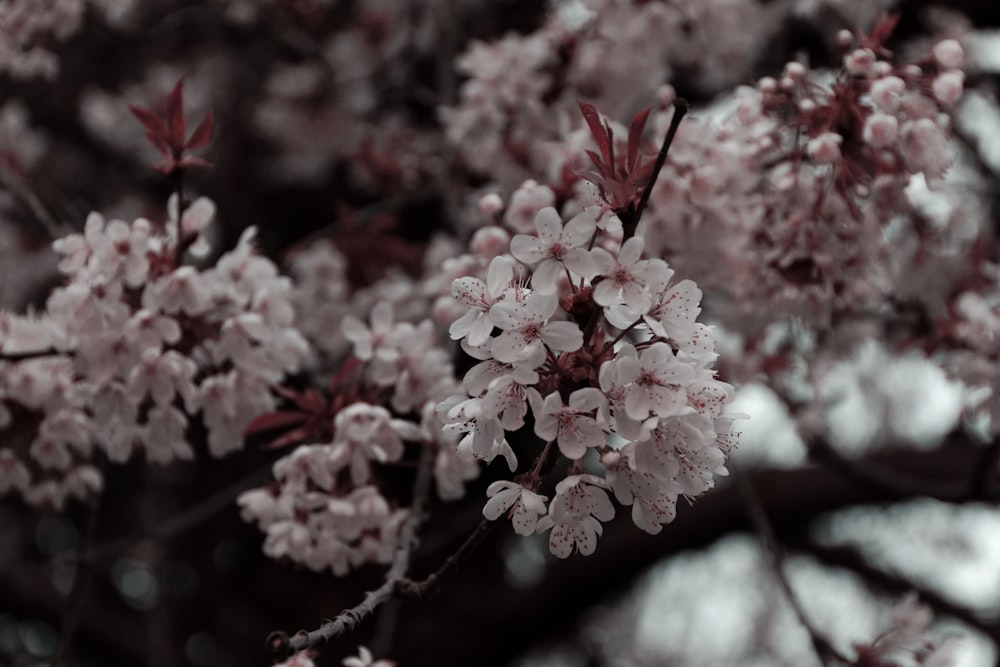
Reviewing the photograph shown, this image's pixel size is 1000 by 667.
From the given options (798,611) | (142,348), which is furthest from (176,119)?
(798,611)

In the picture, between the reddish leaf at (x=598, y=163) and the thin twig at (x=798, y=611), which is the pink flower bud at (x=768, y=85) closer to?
the reddish leaf at (x=598, y=163)

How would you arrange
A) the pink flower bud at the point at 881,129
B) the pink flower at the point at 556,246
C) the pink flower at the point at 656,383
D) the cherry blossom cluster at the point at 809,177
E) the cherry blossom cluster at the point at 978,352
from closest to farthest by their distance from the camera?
the pink flower at the point at 656,383
the pink flower at the point at 556,246
the pink flower bud at the point at 881,129
the cherry blossom cluster at the point at 809,177
the cherry blossom cluster at the point at 978,352

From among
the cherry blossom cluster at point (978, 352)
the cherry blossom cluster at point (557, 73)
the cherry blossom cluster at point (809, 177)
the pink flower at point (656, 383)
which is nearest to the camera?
the pink flower at point (656, 383)

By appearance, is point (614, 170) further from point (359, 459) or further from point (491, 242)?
point (359, 459)

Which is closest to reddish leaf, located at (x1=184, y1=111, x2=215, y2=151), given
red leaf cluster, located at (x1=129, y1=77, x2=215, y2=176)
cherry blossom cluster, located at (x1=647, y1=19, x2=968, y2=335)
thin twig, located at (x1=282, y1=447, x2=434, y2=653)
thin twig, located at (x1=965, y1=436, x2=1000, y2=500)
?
red leaf cluster, located at (x1=129, y1=77, x2=215, y2=176)

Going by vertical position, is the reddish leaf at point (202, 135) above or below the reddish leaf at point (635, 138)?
above

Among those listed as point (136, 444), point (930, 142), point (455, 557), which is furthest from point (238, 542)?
point (930, 142)

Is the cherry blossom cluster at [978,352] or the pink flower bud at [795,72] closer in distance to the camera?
the pink flower bud at [795,72]

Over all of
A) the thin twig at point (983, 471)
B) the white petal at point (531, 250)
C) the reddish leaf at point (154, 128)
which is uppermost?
the reddish leaf at point (154, 128)

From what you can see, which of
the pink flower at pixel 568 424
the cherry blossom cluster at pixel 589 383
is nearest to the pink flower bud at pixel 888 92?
the cherry blossom cluster at pixel 589 383
